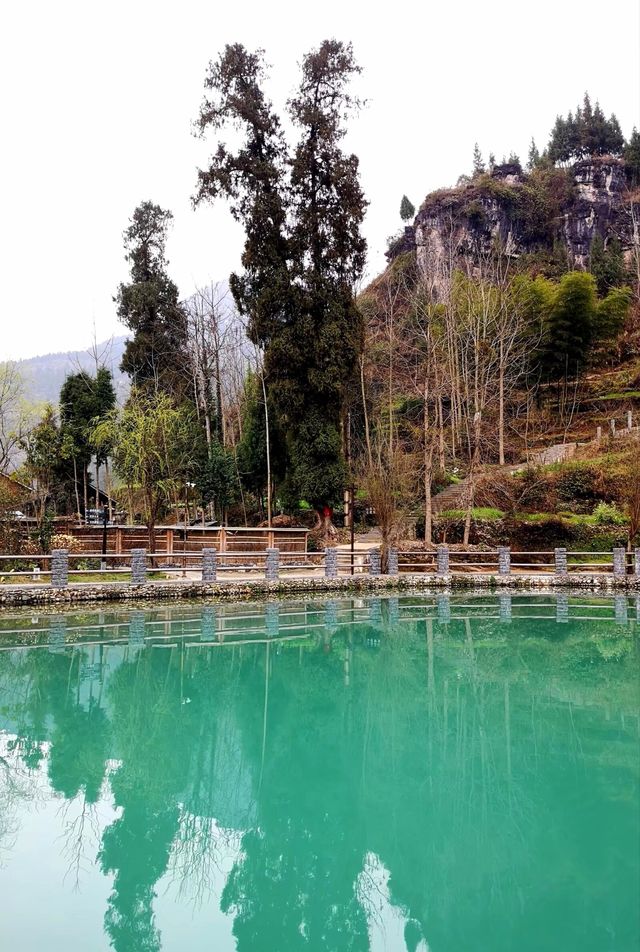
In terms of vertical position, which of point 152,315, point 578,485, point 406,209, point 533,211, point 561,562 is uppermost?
point 406,209

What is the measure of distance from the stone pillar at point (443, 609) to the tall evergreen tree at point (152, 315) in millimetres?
16573

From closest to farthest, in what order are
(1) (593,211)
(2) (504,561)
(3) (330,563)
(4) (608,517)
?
1. (3) (330,563)
2. (2) (504,561)
3. (4) (608,517)
4. (1) (593,211)

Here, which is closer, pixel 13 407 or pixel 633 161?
pixel 13 407

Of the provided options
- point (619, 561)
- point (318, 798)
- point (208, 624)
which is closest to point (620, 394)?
point (619, 561)

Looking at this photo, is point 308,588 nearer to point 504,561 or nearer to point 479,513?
point 504,561

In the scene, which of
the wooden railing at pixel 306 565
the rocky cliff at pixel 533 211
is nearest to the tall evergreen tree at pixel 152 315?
the wooden railing at pixel 306 565

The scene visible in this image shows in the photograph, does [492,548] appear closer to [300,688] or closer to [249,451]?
[249,451]

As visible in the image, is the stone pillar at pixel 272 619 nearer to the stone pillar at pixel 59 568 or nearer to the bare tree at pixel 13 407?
the stone pillar at pixel 59 568

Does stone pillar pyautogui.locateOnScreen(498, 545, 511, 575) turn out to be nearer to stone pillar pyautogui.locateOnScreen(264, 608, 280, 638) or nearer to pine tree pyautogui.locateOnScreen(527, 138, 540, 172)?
stone pillar pyautogui.locateOnScreen(264, 608, 280, 638)

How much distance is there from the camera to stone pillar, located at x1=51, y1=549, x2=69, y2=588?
15.5m

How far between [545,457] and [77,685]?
23765 millimetres

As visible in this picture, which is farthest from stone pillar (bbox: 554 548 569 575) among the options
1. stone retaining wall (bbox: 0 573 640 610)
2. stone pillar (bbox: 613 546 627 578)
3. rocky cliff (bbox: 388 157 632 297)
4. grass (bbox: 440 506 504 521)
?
rocky cliff (bbox: 388 157 632 297)

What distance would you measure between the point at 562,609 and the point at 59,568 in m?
11.2

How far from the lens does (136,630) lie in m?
13.0
